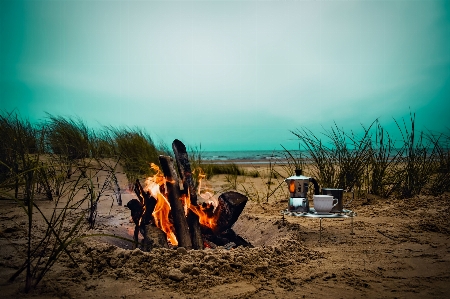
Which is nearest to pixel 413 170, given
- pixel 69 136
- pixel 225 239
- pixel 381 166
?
pixel 381 166

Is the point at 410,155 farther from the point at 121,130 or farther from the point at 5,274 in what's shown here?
the point at 121,130

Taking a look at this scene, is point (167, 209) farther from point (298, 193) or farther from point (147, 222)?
point (298, 193)

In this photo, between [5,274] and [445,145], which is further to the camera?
[445,145]

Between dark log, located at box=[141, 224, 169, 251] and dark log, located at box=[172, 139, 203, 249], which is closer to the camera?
dark log, located at box=[141, 224, 169, 251]

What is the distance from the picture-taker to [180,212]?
331 centimetres

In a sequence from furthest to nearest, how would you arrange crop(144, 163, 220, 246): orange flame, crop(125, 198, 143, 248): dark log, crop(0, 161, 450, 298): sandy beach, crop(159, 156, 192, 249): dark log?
crop(125, 198, 143, 248): dark log → crop(144, 163, 220, 246): orange flame → crop(159, 156, 192, 249): dark log → crop(0, 161, 450, 298): sandy beach

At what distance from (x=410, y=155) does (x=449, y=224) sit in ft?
6.72

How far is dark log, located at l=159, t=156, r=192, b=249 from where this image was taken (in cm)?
325

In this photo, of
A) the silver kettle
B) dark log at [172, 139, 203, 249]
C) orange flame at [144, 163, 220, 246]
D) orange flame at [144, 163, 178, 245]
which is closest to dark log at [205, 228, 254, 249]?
orange flame at [144, 163, 220, 246]

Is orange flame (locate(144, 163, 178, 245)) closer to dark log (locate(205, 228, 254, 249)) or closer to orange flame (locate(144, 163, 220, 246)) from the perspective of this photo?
orange flame (locate(144, 163, 220, 246))

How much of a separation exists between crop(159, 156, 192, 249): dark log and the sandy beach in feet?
1.57

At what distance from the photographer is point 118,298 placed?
211 centimetres

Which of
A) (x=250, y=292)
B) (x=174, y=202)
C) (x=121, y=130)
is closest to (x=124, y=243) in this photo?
(x=174, y=202)

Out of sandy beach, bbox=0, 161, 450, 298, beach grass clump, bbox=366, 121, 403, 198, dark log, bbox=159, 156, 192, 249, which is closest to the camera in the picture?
sandy beach, bbox=0, 161, 450, 298
